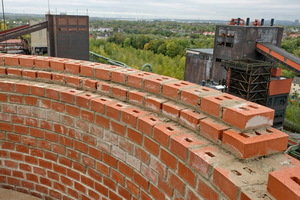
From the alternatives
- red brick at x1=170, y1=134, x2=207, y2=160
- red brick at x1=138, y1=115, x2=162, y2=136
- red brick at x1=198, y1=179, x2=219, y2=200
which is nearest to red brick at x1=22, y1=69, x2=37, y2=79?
red brick at x1=138, y1=115, x2=162, y2=136

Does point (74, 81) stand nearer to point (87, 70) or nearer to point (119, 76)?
point (87, 70)

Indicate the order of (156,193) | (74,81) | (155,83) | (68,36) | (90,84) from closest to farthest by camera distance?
(156,193) < (155,83) < (90,84) < (74,81) < (68,36)

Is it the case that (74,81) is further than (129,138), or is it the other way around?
(74,81)

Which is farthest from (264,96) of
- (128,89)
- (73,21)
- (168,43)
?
(168,43)

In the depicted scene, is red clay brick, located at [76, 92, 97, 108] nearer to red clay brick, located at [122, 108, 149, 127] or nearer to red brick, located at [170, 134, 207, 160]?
red clay brick, located at [122, 108, 149, 127]

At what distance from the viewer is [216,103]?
2559 millimetres

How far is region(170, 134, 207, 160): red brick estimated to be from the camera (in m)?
2.42

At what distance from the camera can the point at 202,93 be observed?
2.88 meters

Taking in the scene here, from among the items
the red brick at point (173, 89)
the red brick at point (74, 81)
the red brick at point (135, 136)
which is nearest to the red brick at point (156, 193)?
the red brick at point (135, 136)

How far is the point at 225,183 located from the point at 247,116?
57 centimetres

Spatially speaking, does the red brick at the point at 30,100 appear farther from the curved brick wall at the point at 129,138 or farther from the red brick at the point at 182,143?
the red brick at the point at 182,143

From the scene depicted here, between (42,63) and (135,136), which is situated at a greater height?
(42,63)

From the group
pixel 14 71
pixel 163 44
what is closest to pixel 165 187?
pixel 14 71

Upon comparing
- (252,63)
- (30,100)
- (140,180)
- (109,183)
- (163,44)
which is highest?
(30,100)
